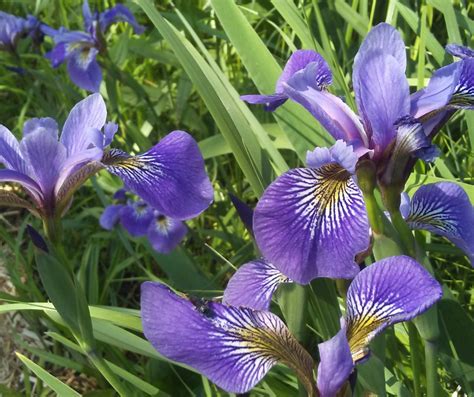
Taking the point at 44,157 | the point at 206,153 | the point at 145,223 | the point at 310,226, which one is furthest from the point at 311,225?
the point at 145,223

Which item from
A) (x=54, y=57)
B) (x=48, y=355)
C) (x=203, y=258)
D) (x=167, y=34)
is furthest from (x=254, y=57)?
(x=54, y=57)

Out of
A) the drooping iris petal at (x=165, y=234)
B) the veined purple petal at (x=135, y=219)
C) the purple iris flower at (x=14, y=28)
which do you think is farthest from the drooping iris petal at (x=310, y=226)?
the purple iris flower at (x=14, y=28)

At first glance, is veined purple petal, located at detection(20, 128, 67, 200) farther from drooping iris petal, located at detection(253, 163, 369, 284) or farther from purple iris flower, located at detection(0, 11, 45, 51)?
purple iris flower, located at detection(0, 11, 45, 51)

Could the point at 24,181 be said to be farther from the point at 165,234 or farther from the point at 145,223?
the point at 145,223

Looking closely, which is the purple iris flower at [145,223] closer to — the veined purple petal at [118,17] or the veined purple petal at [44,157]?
the veined purple petal at [118,17]

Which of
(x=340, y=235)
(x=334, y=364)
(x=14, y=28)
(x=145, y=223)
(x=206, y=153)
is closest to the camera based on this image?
(x=334, y=364)
